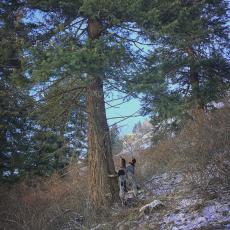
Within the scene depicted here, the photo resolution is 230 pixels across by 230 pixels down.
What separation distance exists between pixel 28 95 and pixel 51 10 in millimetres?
2797

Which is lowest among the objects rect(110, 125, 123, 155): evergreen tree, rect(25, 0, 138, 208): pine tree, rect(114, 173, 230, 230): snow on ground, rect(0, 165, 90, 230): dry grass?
rect(114, 173, 230, 230): snow on ground

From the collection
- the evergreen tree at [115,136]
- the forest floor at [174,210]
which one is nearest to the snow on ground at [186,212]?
the forest floor at [174,210]

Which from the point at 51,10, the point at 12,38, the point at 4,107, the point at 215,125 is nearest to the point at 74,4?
the point at 51,10

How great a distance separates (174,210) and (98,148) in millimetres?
3779

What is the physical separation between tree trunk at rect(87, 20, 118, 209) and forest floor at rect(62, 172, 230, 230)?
1.92 feet

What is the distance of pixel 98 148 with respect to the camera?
1416 cm

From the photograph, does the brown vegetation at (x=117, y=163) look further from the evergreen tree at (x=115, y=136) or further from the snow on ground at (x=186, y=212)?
the evergreen tree at (x=115, y=136)

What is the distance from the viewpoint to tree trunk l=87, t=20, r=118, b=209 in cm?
1389

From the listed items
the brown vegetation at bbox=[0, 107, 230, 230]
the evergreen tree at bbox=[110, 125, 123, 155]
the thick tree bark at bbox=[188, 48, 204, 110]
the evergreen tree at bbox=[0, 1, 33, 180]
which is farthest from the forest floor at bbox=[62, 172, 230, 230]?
the thick tree bark at bbox=[188, 48, 204, 110]

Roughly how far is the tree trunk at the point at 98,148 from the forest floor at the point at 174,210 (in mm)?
585

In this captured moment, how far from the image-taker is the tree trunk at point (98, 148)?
13891 millimetres

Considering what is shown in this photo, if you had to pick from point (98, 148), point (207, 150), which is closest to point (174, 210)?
point (207, 150)

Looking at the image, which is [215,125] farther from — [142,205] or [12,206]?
[12,206]

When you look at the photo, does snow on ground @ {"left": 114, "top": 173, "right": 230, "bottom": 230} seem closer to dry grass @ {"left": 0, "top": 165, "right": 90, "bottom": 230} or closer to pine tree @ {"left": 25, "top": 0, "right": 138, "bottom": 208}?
pine tree @ {"left": 25, "top": 0, "right": 138, "bottom": 208}
